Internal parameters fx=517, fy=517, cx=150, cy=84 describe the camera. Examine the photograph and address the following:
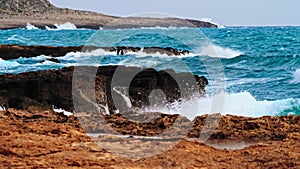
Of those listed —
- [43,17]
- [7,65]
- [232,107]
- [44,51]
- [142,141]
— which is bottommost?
[43,17]

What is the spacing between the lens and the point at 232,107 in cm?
1250

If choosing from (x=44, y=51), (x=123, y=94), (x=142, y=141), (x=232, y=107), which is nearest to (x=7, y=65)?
(x=44, y=51)

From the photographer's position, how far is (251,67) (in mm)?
23266

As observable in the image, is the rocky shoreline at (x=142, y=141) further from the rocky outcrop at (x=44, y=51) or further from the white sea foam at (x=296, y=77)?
the rocky outcrop at (x=44, y=51)

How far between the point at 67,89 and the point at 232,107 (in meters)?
4.18

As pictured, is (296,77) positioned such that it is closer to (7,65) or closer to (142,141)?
(7,65)

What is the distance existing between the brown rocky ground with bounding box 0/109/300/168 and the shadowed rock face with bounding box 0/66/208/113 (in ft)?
8.59

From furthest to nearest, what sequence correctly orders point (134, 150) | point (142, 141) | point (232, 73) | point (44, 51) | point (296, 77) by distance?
1. point (44, 51)
2. point (232, 73)
3. point (296, 77)
4. point (142, 141)
5. point (134, 150)

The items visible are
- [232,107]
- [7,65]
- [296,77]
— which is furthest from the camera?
[7,65]

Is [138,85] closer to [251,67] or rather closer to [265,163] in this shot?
[265,163]

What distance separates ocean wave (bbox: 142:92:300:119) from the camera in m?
11.3

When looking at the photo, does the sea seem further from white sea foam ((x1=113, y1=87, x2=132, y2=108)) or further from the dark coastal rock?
white sea foam ((x1=113, y1=87, x2=132, y2=108))

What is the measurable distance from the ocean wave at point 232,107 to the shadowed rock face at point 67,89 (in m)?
0.39

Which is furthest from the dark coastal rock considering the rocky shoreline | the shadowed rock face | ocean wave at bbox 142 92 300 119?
the rocky shoreline
